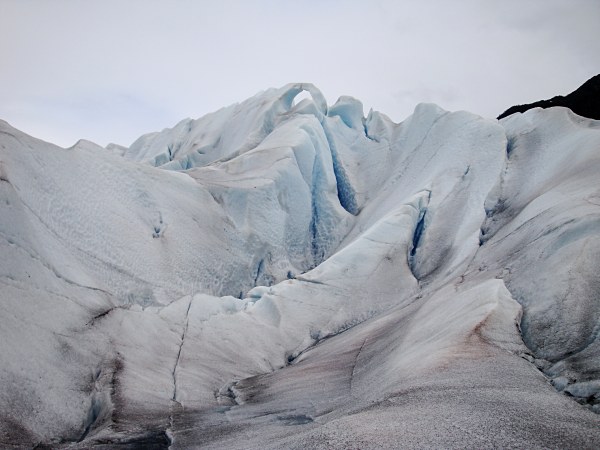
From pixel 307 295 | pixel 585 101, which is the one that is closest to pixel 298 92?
pixel 307 295

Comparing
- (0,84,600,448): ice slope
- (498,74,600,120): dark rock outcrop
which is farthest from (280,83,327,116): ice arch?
(498,74,600,120): dark rock outcrop

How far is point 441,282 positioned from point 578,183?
2991 millimetres

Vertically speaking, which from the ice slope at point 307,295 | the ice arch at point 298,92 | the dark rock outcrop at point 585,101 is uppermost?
the ice arch at point 298,92

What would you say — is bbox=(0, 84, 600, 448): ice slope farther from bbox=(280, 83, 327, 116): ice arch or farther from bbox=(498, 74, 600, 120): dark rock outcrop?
bbox=(498, 74, 600, 120): dark rock outcrop

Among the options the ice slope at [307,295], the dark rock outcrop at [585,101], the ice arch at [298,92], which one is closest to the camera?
the ice slope at [307,295]

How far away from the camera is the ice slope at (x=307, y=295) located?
191 inches

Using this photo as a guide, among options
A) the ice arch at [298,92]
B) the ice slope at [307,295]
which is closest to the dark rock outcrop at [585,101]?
the ice arch at [298,92]

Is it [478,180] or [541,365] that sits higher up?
[478,180]

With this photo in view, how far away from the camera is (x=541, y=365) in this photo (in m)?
5.25

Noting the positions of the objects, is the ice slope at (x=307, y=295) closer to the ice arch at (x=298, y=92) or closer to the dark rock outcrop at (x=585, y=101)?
the ice arch at (x=298, y=92)

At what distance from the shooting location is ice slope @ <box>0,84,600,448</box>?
4.86 metres

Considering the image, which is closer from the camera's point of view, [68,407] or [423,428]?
[423,428]

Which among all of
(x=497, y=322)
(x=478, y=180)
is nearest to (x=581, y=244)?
(x=497, y=322)

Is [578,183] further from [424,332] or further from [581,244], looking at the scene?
[424,332]
